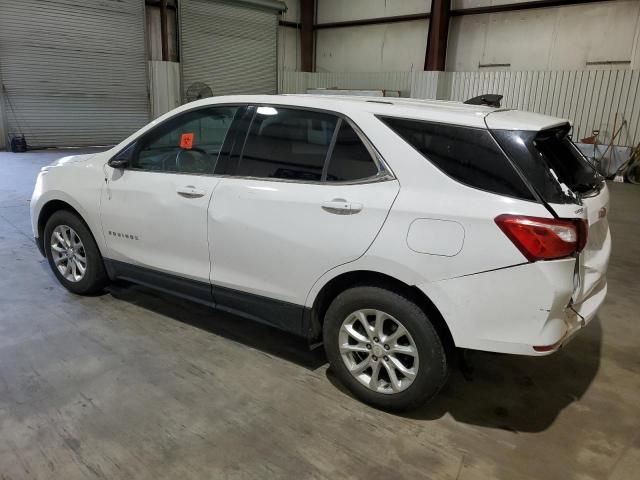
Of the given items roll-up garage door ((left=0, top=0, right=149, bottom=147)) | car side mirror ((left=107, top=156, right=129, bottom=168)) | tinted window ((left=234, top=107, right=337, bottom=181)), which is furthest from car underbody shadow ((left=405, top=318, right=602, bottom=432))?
roll-up garage door ((left=0, top=0, right=149, bottom=147))

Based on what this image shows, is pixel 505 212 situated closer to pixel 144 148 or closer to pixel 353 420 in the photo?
pixel 353 420

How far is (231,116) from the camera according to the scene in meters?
3.02

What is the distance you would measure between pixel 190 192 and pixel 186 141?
419 mm

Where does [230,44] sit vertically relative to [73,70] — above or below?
above

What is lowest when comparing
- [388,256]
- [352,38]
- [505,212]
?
[388,256]

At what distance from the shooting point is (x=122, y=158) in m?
3.41

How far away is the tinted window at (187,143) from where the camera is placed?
9.93 ft

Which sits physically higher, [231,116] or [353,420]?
[231,116]

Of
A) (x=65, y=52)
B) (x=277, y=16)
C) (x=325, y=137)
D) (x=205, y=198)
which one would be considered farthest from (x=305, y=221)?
(x=277, y=16)

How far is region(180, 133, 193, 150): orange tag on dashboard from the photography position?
10.4ft

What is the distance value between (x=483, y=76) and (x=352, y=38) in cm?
488

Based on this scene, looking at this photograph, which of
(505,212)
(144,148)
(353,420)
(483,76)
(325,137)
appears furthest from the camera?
(483,76)

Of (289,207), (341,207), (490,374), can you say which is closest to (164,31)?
(289,207)

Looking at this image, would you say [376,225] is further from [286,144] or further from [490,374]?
[490,374]
